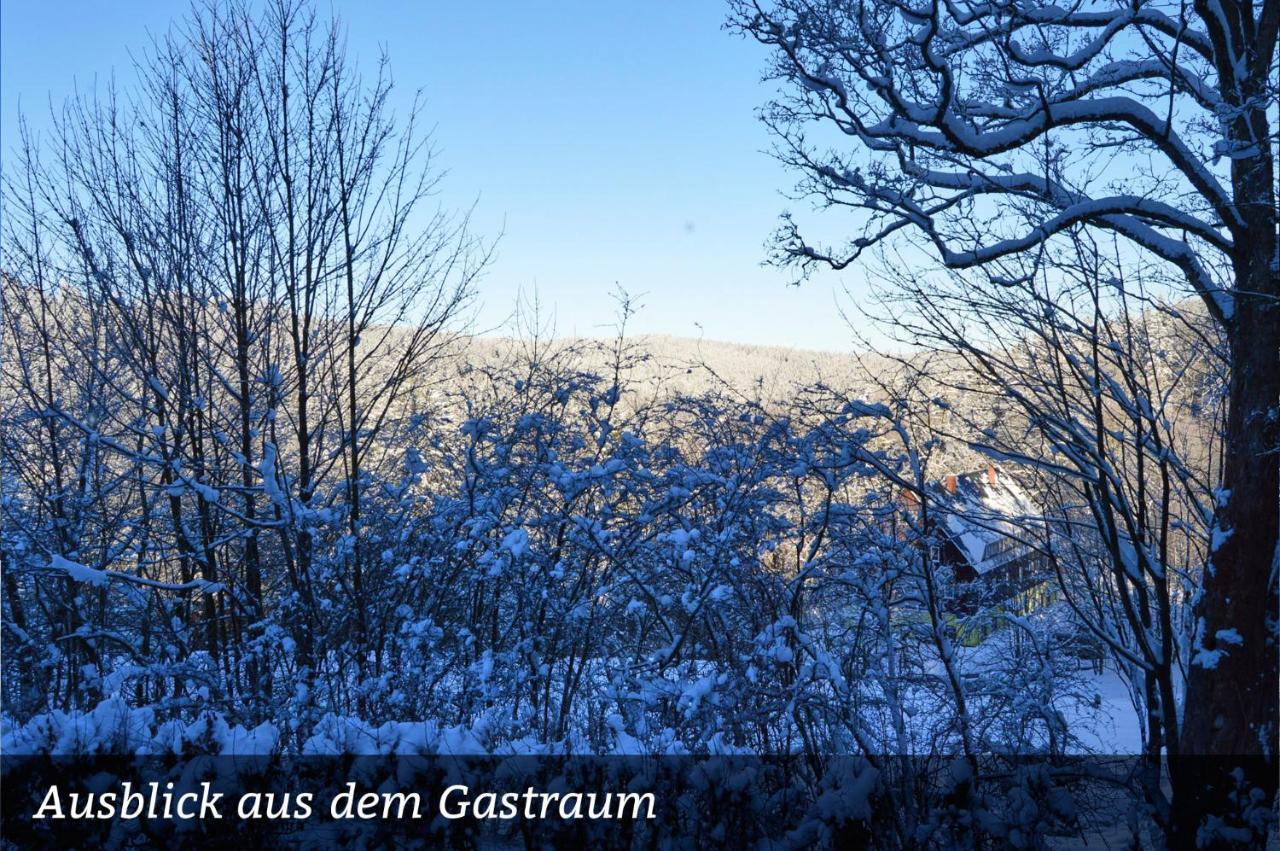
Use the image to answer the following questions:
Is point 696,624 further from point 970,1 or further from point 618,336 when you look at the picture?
point 970,1

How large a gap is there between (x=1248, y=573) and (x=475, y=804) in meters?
4.52

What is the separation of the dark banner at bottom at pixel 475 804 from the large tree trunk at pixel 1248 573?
209 centimetres

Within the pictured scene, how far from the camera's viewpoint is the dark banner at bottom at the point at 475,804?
3.22 meters

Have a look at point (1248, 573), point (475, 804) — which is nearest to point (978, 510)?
point (1248, 573)

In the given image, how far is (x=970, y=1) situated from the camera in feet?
19.4

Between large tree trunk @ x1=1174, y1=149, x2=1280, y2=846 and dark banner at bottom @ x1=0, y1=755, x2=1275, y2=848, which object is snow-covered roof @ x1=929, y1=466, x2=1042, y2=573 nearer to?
large tree trunk @ x1=1174, y1=149, x2=1280, y2=846

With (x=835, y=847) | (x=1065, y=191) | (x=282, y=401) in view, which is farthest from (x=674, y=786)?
(x=282, y=401)

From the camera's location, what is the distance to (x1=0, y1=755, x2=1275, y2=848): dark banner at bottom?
3217 mm

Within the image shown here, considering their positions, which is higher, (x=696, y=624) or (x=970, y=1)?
(x=970, y=1)

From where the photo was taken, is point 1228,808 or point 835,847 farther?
point 1228,808

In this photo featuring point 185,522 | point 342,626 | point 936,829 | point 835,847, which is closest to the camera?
point 835,847

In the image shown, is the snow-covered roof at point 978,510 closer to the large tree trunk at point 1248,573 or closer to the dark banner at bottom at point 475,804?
the large tree trunk at point 1248,573

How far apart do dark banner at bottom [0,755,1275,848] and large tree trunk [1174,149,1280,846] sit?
2092mm

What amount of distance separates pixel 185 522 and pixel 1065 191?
8128mm
